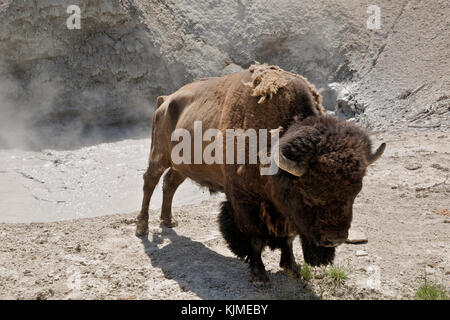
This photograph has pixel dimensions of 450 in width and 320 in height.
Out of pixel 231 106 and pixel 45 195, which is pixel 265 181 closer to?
pixel 231 106

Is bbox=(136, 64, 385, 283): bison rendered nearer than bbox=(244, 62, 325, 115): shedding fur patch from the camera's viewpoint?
Yes

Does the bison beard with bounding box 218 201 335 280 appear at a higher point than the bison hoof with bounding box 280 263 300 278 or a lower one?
higher

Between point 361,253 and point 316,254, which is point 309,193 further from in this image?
point 361,253

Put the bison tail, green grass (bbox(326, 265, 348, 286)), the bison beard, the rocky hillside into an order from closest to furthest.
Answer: the bison beard < green grass (bbox(326, 265, 348, 286)) < the bison tail < the rocky hillside

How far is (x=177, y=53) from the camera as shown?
37.6ft

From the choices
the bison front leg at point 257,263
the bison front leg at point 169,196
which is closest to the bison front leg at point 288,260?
the bison front leg at point 257,263

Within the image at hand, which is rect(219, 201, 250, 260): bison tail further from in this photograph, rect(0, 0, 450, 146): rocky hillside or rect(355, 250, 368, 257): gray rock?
rect(0, 0, 450, 146): rocky hillside

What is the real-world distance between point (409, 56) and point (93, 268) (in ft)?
30.2

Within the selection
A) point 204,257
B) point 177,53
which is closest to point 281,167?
point 204,257

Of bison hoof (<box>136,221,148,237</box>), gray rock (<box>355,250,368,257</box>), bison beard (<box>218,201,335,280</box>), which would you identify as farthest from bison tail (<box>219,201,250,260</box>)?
bison hoof (<box>136,221,148,237</box>)

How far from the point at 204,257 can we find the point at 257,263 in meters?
0.85

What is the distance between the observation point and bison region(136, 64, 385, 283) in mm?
3064

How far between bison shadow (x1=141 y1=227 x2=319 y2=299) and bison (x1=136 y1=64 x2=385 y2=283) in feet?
0.54

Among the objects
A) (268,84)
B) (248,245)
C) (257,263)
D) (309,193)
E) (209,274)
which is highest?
(268,84)
